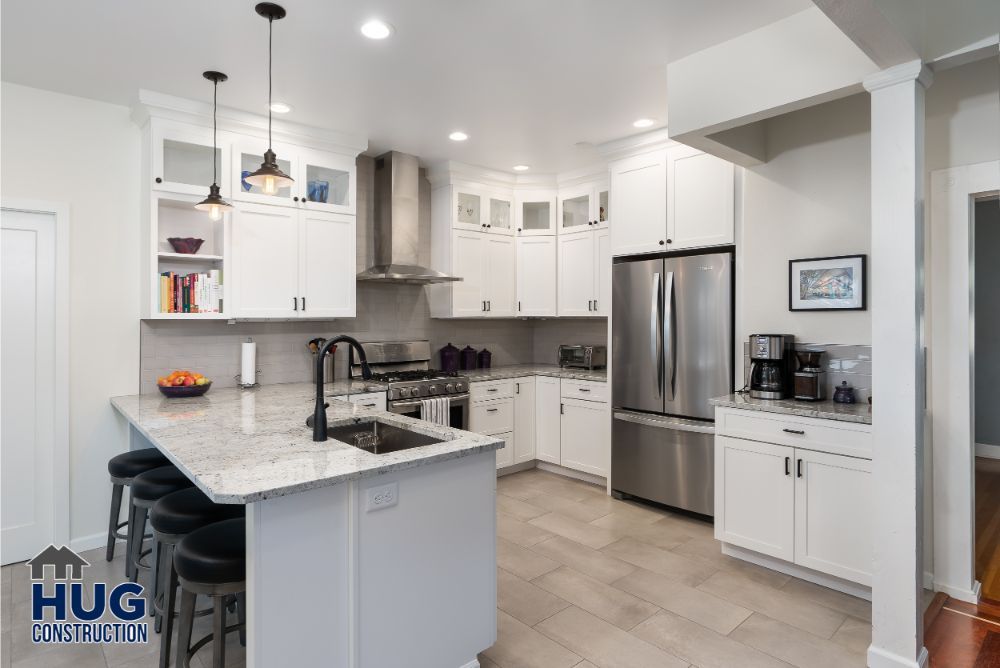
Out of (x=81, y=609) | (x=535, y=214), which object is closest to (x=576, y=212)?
(x=535, y=214)

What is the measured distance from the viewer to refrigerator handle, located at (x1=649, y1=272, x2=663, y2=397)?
4.05 meters

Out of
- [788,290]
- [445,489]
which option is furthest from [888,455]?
[445,489]

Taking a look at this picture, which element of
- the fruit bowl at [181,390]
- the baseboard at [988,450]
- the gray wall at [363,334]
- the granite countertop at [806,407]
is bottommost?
the baseboard at [988,450]

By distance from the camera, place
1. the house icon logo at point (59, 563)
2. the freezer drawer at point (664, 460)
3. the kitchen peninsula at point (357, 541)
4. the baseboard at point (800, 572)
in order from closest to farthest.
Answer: the kitchen peninsula at point (357, 541), the baseboard at point (800, 572), the house icon logo at point (59, 563), the freezer drawer at point (664, 460)

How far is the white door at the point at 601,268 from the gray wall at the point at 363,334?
1.50 feet

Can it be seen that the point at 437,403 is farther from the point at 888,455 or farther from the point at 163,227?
the point at 888,455

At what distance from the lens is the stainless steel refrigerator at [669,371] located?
3.77m

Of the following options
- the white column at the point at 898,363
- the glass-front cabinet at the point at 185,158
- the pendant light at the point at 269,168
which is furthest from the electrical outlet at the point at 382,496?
the glass-front cabinet at the point at 185,158

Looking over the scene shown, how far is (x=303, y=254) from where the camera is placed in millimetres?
4004

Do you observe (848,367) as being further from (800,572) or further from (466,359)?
(466,359)

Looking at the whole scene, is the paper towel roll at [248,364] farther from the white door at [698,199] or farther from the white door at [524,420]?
the white door at [698,199]

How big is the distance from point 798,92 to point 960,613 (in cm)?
258

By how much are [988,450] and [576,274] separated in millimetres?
4531

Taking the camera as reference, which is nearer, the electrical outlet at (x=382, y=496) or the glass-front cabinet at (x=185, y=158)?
the electrical outlet at (x=382, y=496)
